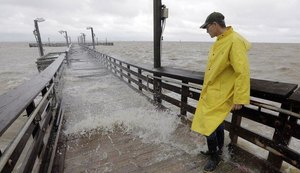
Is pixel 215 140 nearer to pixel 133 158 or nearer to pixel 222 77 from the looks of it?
pixel 222 77

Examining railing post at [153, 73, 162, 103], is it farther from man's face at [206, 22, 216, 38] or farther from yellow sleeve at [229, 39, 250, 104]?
yellow sleeve at [229, 39, 250, 104]

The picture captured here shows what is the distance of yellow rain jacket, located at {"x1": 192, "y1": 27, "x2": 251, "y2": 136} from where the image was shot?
213cm

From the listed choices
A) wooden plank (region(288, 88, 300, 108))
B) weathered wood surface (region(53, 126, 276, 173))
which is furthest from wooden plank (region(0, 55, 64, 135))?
wooden plank (region(288, 88, 300, 108))

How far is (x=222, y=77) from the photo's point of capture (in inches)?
92.9

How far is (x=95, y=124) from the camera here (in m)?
4.38

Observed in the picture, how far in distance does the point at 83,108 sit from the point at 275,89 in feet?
15.9

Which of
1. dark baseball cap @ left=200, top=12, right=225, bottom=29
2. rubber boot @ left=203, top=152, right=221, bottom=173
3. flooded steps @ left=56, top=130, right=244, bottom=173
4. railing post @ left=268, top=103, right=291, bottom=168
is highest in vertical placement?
dark baseball cap @ left=200, top=12, right=225, bottom=29

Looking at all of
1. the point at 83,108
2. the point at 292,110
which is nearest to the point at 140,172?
the point at 292,110

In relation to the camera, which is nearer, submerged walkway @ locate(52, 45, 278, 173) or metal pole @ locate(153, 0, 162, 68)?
submerged walkway @ locate(52, 45, 278, 173)

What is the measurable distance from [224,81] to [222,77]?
0.06 meters

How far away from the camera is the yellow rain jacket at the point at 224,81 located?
213 cm

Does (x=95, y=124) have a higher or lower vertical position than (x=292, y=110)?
lower

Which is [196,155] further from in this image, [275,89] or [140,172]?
[275,89]

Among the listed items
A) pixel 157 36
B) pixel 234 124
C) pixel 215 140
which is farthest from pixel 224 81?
pixel 157 36
